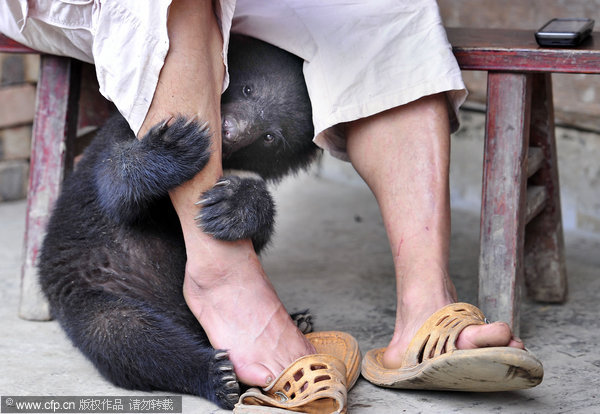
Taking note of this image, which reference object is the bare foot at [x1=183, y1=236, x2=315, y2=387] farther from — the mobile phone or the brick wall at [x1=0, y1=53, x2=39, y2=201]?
the brick wall at [x1=0, y1=53, x2=39, y2=201]

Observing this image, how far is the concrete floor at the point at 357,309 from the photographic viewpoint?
68.2 inches

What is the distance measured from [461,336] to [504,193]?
553 millimetres

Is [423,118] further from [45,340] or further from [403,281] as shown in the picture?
[45,340]

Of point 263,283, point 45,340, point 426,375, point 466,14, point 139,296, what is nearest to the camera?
point 426,375

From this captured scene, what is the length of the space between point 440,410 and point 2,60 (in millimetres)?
2554

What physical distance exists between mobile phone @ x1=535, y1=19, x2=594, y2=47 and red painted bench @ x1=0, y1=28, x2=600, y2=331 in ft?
0.09

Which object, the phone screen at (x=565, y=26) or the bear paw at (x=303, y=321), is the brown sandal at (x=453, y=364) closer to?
the bear paw at (x=303, y=321)

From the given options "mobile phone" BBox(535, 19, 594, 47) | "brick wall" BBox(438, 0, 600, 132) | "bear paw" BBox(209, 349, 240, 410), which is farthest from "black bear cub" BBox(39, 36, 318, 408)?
"brick wall" BBox(438, 0, 600, 132)

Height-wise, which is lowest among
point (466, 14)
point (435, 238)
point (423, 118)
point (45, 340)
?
point (45, 340)

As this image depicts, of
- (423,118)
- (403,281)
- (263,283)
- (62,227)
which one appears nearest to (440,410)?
(403,281)

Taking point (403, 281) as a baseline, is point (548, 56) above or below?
above

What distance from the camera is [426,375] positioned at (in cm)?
163

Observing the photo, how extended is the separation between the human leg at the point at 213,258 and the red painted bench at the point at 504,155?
0.60 meters

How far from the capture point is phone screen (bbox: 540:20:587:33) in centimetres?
205
